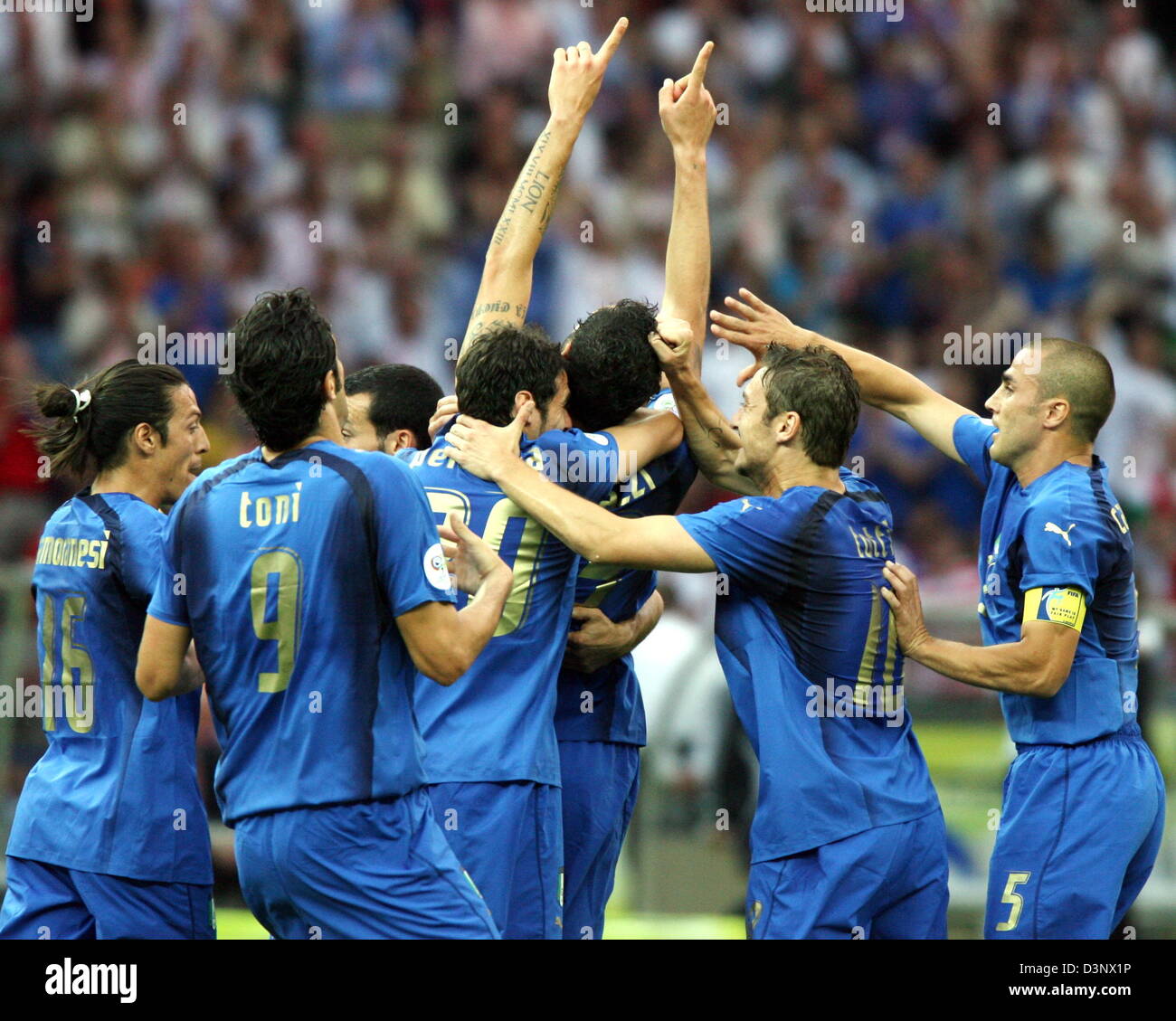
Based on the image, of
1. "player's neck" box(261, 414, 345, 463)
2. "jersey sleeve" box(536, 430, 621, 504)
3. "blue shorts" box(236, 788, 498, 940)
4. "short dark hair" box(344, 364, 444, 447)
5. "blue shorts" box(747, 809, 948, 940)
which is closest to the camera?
"blue shorts" box(236, 788, 498, 940)

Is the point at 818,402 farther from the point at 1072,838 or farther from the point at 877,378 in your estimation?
the point at 1072,838

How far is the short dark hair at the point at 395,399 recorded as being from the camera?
5.55m

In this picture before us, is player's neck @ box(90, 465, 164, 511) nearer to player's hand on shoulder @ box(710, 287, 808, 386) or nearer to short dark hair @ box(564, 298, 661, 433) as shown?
short dark hair @ box(564, 298, 661, 433)

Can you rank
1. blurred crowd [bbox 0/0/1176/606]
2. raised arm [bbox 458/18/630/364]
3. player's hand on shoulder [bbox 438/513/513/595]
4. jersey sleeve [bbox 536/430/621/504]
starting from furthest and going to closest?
blurred crowd [bbox 0/0/1176/606] < raised arm [bbox 458/18/630/364] < jersey sleeve [bbox 536/430/621/504] < player's hand on shoulder [bbox 438/513/513/595]

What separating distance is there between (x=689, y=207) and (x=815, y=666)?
6.13 feet

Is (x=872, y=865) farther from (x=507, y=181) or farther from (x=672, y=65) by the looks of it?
(x=672, y=65)

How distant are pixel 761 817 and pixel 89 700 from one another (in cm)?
207

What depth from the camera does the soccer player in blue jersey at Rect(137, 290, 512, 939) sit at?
407cm

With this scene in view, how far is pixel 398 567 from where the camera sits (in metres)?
4.07

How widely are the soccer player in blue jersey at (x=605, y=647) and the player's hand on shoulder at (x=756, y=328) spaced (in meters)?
0.12

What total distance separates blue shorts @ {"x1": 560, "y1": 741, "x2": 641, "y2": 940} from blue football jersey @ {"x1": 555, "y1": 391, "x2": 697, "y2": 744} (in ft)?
0.20

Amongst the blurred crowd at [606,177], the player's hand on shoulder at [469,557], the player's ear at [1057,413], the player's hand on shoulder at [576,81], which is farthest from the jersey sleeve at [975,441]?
the blurred crowd at [606,177]

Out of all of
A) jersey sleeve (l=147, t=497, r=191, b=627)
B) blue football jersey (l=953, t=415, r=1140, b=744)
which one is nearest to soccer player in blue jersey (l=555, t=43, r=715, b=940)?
blue football jersey (l=953, t=415, r=1140, b=744)
